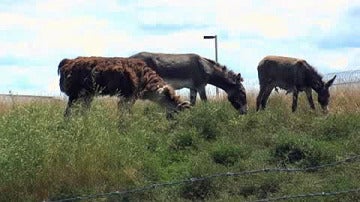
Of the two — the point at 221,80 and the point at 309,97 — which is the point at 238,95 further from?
the point at 309,97

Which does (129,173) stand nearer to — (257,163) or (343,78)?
(257,163)

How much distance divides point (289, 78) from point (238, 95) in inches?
64.3

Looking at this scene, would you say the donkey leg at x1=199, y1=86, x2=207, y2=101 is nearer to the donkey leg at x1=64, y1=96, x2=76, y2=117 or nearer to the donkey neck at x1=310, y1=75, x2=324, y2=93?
the donkey neck at x1=310, y1=75, x2=324, y2=93

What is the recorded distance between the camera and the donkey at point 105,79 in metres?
19.4

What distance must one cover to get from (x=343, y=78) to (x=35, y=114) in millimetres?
16244

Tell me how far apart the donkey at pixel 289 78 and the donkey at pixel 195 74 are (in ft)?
2.30

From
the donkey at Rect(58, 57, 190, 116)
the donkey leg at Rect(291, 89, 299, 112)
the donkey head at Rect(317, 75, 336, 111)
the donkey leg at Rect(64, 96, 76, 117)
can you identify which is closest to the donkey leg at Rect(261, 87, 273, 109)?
the donkey leg at Rect(291, 89, 299, 112)

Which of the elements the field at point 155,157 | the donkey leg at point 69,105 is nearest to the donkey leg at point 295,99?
the field at point 155,157

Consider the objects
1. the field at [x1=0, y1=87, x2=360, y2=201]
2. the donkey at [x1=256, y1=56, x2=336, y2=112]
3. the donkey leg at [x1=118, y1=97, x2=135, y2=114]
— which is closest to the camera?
the field at [x1=0, y1=87, x2=360, y2=201]

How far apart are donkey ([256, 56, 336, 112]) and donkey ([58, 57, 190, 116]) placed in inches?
198

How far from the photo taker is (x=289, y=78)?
24688 mm

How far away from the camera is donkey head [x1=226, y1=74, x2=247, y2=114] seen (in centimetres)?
2454

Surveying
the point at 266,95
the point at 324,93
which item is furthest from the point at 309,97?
the point at 266,95

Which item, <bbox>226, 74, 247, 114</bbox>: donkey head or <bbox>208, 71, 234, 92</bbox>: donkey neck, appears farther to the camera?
<bbox>208, 71, 234, 92</bbox>: donkey neck
